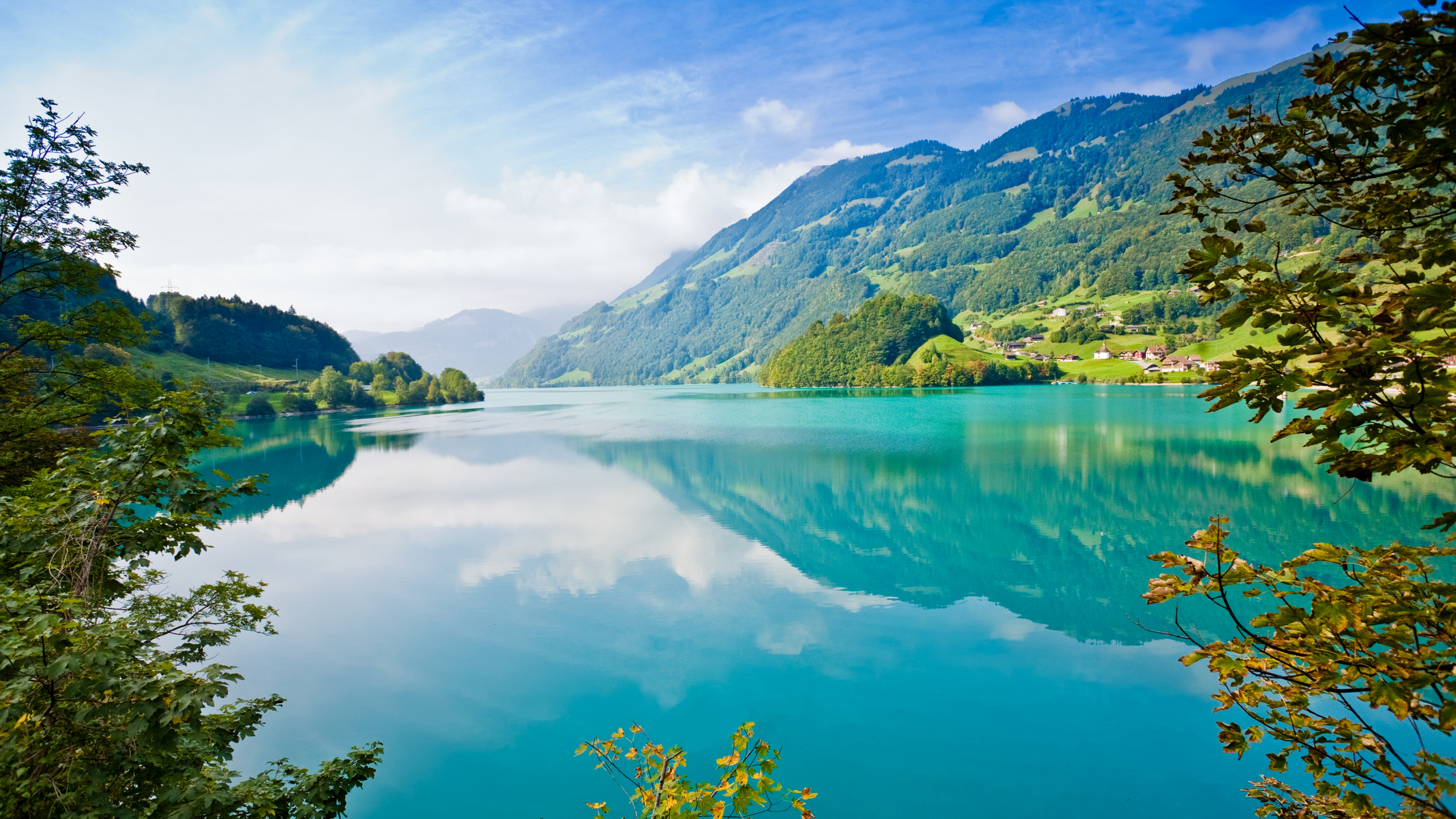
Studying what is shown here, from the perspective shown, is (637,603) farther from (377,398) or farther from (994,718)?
(377,398)

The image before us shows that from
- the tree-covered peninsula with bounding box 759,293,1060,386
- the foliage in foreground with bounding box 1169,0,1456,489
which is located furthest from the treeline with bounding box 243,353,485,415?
the foliage in foreground with bounding box 1169,0,1456,489

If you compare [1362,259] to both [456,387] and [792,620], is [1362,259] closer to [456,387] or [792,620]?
[792,620]

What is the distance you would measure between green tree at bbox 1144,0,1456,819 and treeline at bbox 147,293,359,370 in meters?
152

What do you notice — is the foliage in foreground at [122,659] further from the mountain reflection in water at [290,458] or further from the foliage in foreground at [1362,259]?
the mountain reflection in water at [290,458]

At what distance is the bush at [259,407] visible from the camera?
308 ft

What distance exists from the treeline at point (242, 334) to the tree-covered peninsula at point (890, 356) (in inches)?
4337

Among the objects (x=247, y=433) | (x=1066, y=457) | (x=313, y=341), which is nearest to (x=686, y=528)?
(x=1066, y=457)

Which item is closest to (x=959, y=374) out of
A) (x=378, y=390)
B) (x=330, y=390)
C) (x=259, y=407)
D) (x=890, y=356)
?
(x=890, y=356)

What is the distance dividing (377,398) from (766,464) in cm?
12029

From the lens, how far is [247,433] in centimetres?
6825

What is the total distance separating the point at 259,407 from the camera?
9462 centimetres

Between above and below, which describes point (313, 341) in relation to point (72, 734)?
above

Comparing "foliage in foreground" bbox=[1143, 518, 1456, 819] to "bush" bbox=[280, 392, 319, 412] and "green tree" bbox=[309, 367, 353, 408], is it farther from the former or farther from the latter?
"green tree" bbox=[309, 367, 353, 408]

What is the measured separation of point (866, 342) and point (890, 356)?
6.80 meters
